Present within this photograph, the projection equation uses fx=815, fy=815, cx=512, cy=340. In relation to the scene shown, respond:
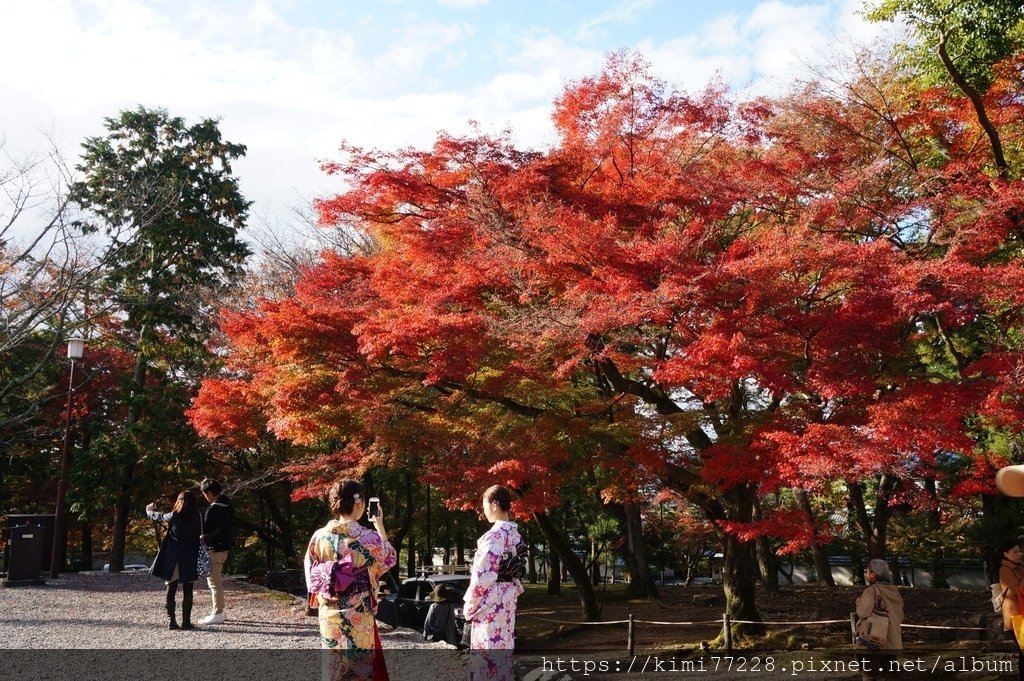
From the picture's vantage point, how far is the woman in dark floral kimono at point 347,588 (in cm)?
477

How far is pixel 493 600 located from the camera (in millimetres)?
4992

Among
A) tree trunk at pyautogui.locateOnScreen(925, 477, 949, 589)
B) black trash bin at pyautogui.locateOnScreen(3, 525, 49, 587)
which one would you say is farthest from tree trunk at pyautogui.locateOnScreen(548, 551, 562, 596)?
black trash bin at pyautogui.locateOnScreen(3, 525, 49, 587)

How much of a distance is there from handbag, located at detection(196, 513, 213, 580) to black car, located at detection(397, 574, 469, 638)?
3762 millimetres

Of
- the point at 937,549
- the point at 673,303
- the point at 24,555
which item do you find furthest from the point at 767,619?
the point at 24,555

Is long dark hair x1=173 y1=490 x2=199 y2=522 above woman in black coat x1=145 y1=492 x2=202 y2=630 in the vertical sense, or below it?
above

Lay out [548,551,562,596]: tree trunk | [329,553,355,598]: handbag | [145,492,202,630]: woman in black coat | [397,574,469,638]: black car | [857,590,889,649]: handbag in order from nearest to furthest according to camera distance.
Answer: [329,553,355,598]: handbag → [857,590,889,649]: handbag → [145,492,202,630]: woman in black coat → [397,574,469,638]: black car → [548,551,562,596]: tree trunk

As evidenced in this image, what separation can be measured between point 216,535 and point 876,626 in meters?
6.40

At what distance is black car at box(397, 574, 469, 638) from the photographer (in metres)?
12.8

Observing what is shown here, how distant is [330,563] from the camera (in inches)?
189

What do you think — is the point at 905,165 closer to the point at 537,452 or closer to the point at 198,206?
the point at 537,452

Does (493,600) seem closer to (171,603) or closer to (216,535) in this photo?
(216,535)

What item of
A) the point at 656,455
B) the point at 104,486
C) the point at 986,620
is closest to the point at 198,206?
the point at 104,486

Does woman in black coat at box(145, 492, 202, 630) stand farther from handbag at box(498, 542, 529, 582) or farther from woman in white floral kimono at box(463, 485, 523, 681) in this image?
handbag at box(498, 542, 529, 582)

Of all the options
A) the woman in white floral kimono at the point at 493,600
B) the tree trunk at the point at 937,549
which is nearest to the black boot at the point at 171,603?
the woman in white floral kimono at the point at 493,600
